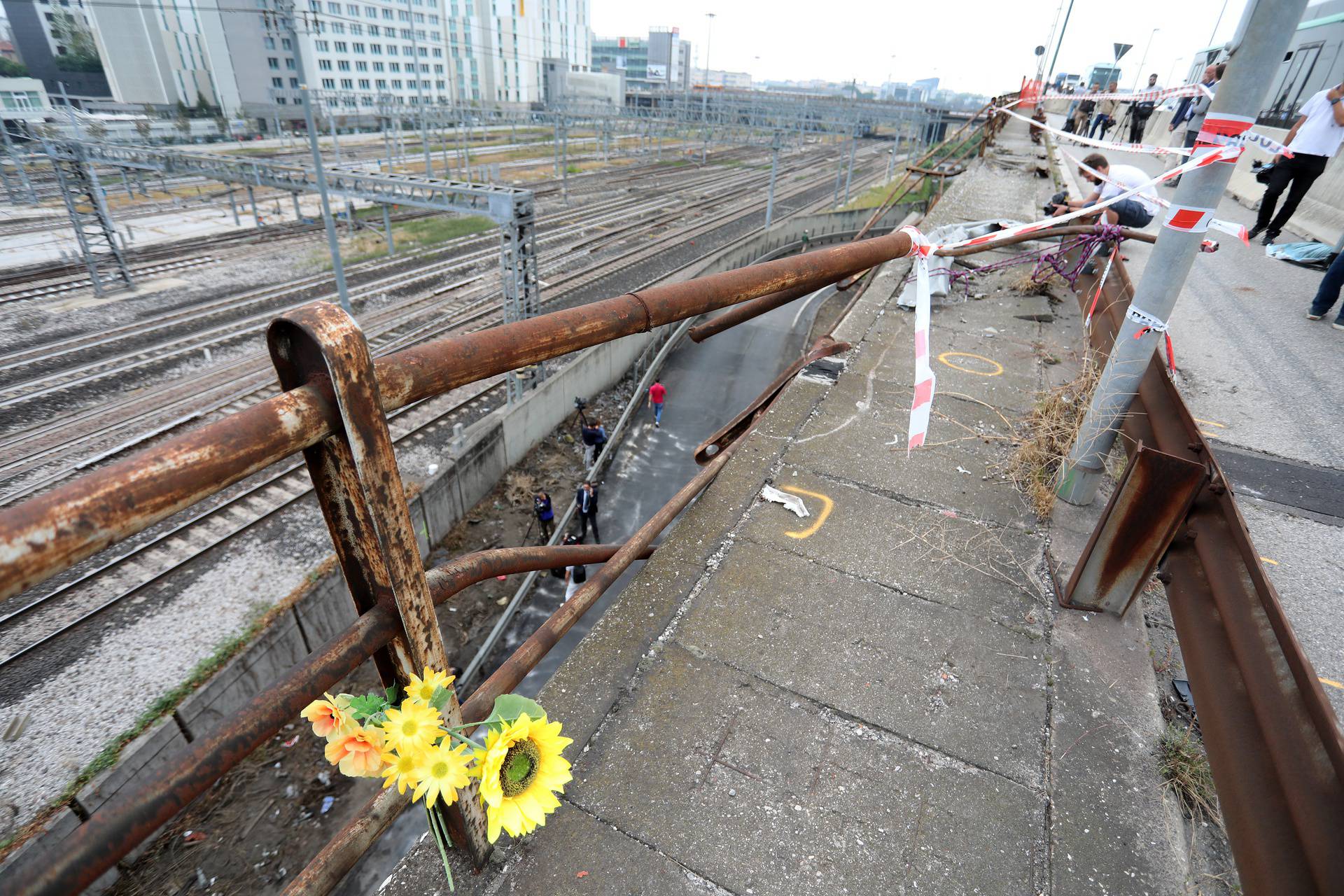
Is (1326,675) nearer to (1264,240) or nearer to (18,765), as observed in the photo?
(1264,240)

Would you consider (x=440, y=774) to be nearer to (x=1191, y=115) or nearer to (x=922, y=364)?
(x=922, y=364)

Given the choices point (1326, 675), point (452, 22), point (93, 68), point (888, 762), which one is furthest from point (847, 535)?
→ point (452, 22)

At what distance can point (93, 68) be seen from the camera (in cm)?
5144

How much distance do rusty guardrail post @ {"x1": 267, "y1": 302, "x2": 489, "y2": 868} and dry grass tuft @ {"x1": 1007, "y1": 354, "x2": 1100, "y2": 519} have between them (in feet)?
12.5

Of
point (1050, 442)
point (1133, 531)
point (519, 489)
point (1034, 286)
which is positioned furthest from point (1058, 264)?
point (519, 489)

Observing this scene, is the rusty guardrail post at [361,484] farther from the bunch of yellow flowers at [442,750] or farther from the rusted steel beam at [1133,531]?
the rusted steel beam at [1133,531]

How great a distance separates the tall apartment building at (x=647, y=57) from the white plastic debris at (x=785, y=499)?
116957mm

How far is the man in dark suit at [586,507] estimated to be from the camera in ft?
44.6

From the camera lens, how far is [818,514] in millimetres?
4055

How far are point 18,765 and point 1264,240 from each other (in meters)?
18.4

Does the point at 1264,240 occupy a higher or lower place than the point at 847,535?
higher

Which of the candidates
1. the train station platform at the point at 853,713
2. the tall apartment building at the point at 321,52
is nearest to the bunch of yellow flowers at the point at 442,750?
the train station platform at the point at 853,713

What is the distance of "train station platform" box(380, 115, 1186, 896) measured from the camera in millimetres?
2283

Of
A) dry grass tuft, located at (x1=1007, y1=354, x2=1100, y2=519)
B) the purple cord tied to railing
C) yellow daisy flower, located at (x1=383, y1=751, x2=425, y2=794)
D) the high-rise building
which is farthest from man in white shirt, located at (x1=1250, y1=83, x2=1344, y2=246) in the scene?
the high-rise building
